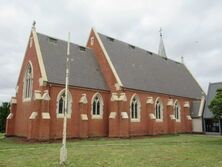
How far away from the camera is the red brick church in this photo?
27703mm

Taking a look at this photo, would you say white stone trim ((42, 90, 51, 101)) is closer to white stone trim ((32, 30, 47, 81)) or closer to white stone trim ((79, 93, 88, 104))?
white stone trim ((32, 30, 47, 81))

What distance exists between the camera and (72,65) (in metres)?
31.9

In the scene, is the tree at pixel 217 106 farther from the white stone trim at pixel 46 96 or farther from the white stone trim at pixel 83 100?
the white stone trim at pixel 46 96

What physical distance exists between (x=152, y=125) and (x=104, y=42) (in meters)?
13.3

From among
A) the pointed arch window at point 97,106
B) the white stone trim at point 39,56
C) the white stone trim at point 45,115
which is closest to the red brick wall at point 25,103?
the white stone trim at point 39,56

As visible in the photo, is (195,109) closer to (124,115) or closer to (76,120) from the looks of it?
(124,115)

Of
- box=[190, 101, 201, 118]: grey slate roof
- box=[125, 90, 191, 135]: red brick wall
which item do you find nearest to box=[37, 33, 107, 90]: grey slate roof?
box=[125, 90, 191, 135]: red brick wall

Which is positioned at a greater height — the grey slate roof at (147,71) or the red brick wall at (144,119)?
the grey slate roof at (147,71)

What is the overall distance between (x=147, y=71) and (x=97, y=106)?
38.1 feet

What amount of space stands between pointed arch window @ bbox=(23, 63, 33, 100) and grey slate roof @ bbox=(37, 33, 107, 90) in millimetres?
2796

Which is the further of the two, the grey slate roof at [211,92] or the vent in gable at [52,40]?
the grey slate roof at [211,92]

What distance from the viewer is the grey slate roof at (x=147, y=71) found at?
1411 inches

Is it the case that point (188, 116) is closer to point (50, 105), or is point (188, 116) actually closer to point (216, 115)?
point (216, 115)

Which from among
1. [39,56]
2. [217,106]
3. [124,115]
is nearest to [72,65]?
[39,56]
